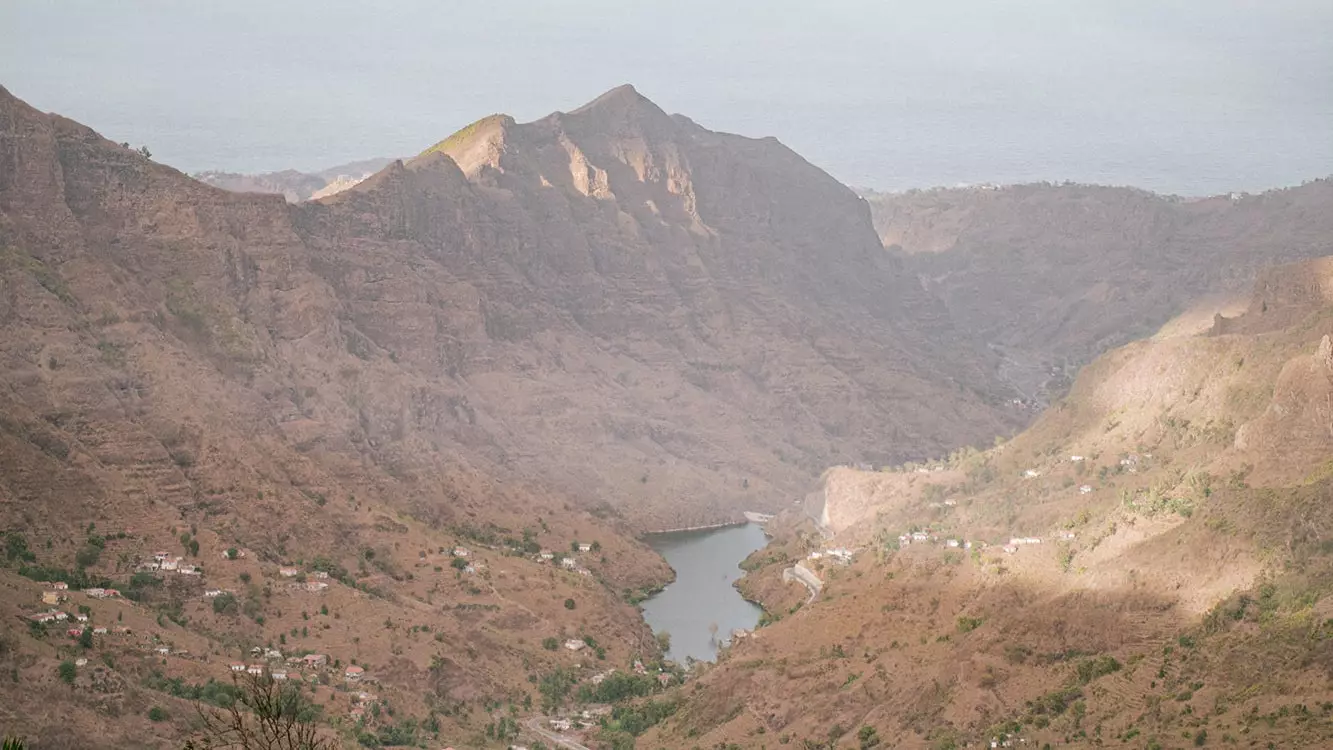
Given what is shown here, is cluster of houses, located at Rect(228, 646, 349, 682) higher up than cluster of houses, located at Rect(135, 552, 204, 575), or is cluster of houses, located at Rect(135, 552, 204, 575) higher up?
cluster of houses, located at Rect(135, 552, 204, 575)

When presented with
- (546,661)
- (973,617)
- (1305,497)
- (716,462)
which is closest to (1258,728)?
(1305,497)

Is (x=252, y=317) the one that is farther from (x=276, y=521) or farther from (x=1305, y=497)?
(x=1305, y=497)

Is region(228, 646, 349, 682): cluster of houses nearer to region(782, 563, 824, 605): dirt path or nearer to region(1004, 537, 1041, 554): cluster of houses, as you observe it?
region(782, 563, 824, 605): dirt path

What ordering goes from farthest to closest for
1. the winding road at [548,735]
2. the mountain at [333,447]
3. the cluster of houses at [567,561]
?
the cluster of houses at [567,561] < the mountain at [333,447] < the winding road at [548,735]

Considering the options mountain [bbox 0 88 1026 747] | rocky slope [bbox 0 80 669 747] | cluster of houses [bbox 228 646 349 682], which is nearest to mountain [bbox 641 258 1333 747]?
rocky slope [bbox 0 80 669 747]

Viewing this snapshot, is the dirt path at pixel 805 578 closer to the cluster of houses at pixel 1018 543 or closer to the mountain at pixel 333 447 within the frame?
the mountain at pixel 333 447

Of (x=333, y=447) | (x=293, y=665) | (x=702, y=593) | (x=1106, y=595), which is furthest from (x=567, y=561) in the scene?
(x=1106, y=595)

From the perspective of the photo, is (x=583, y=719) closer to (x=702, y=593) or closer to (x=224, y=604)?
(x=224, y=604)

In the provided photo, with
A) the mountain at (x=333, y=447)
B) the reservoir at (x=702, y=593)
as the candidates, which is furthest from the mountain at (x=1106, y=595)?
the mountain at (x=333, y=447)
